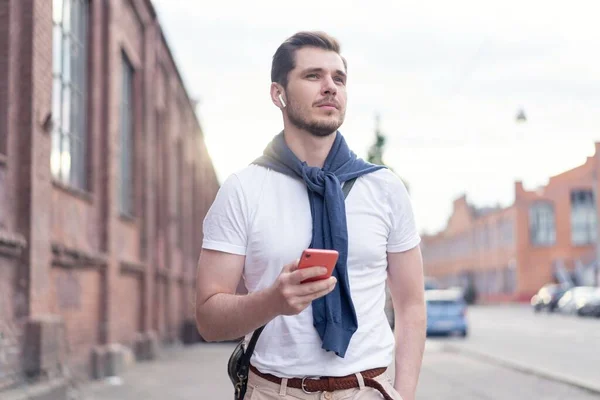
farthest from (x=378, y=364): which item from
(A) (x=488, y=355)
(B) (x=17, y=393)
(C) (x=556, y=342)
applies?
(C) (x=556, y=342)

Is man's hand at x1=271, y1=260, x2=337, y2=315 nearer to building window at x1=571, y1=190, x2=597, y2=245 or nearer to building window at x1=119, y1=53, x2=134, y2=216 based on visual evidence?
building window at x1=119, y1=53, x2=134, y2=216

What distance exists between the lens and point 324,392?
2.64 metres

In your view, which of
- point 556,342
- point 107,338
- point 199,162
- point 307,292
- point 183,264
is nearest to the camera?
point 307,292

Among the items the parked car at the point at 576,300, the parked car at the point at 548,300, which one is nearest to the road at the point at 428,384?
the parked car at the point at 576,300

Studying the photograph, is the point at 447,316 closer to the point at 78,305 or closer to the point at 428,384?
the point at 428,384

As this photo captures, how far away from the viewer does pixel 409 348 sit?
2.79 meters

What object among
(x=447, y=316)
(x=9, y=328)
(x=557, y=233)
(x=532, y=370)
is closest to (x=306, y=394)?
(x=9, y=328)

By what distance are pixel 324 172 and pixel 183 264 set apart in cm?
2578

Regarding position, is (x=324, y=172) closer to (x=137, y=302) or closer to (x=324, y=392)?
(x=324, y=392)

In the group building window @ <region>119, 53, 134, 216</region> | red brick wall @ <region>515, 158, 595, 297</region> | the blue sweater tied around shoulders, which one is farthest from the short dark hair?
red brick wall @ <region>515, 158, 595, 297</region>

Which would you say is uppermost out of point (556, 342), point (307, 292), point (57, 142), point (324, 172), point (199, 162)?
point (199, 162)

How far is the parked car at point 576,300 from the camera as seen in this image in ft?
143

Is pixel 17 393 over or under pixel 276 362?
under

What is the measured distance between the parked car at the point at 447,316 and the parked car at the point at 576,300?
1753cm
